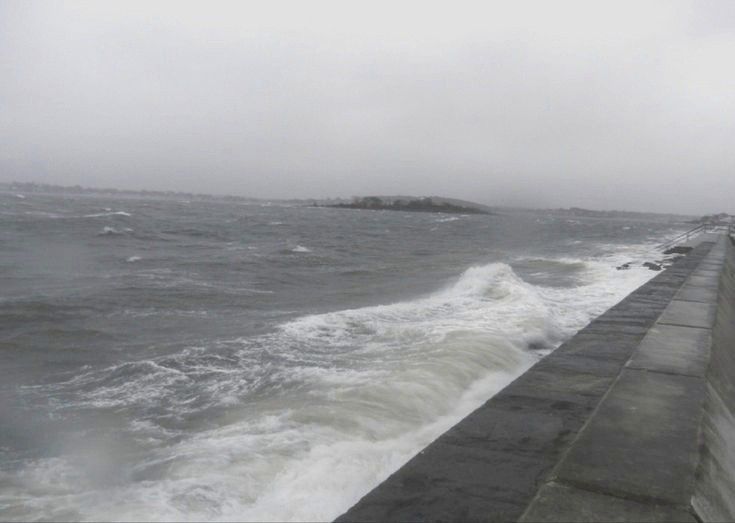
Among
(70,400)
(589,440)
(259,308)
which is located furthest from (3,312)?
(589,440)

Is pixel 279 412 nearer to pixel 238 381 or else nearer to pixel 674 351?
pixel 238 381

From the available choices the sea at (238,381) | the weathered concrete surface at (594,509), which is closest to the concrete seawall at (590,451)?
the weathered concrete surface at (594,509)

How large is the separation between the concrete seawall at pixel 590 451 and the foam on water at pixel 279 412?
1.06 meters

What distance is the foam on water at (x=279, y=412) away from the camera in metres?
3.84

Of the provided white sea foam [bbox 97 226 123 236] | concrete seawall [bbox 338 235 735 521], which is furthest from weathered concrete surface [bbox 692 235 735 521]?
white sea foam [bbox 97 226 123 236]

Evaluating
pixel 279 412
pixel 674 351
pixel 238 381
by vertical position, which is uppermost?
pixel 674 351

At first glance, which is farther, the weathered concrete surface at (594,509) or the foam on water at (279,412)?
the foam on water at (279,412)

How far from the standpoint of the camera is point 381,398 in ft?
18.5

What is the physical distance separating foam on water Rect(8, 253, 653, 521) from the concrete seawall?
1057 mm

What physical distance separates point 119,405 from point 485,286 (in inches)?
397

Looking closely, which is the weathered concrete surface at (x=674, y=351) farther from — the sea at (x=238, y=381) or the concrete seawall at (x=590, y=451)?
the sea at (x=238, y=381)

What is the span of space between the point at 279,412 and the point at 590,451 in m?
3.12

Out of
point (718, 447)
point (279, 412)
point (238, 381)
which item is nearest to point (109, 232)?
point (238, 381)

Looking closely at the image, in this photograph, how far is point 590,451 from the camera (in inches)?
115
